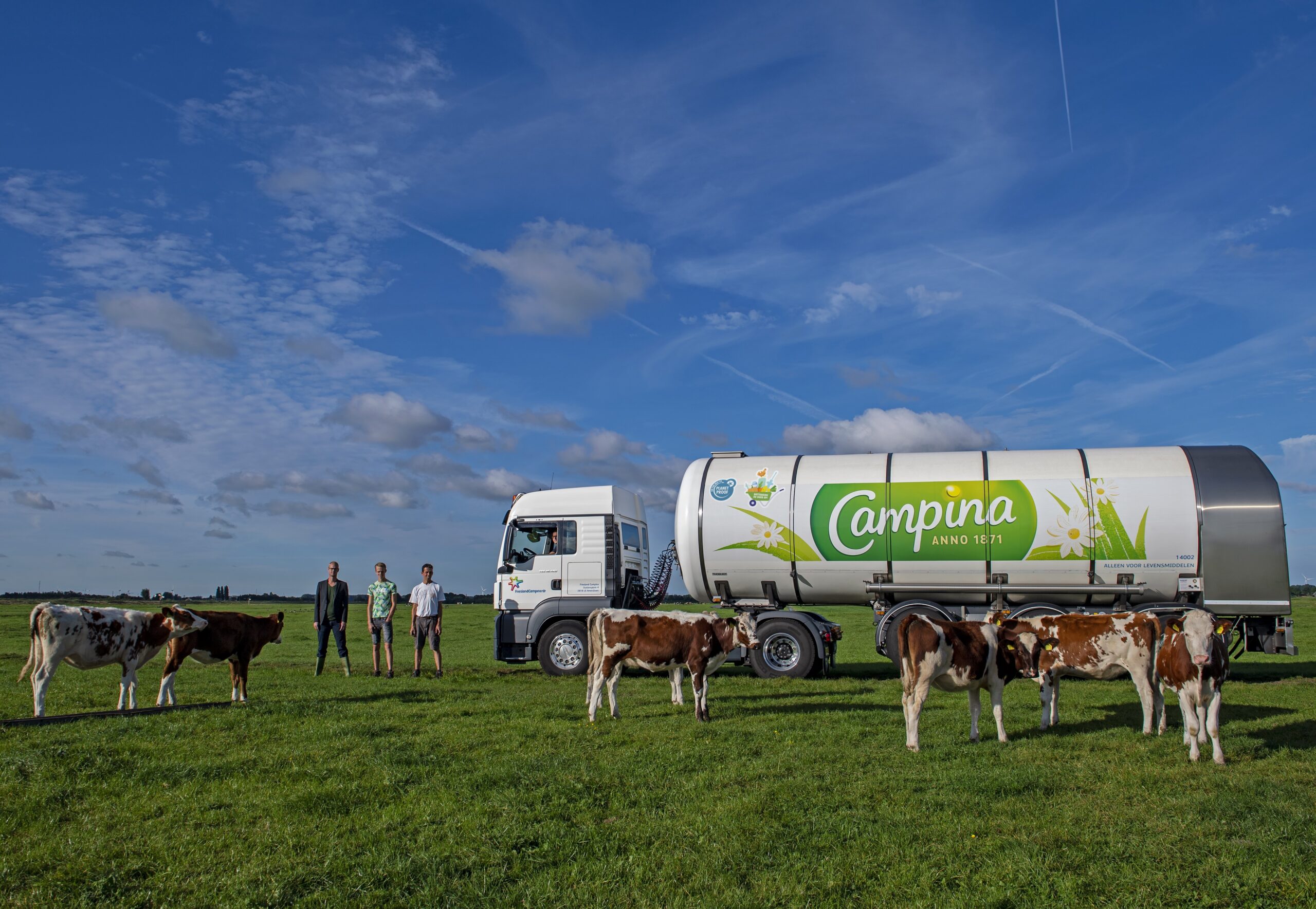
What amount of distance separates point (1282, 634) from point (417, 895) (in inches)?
622

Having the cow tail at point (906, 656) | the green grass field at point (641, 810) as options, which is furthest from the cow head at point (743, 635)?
the cow tail at point (906, 656)

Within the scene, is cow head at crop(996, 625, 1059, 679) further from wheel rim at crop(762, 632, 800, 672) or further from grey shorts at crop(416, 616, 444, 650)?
grey shorts at crop(416, 616, 444, 650)

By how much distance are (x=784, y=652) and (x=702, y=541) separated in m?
2.66

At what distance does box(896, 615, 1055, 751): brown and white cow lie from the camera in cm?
985

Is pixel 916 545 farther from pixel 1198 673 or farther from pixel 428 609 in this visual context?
pixel 428 609

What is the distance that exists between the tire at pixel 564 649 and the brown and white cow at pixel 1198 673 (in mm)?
10638

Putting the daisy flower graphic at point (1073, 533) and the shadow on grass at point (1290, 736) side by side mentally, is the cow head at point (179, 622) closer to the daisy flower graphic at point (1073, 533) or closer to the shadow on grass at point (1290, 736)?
the shadow on grass at point (1290, 736)

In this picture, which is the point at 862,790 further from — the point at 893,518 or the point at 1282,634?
the point at 1282,634

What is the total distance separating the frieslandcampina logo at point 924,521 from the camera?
16.2 m

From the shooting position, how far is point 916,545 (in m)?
16.6

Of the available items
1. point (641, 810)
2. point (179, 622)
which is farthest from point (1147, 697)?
point (179, 622)

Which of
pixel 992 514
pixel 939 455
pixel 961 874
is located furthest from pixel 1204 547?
pixel 961 874

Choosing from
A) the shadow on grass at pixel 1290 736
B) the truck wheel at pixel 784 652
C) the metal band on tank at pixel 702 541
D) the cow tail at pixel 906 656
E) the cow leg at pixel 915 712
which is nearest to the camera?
the cow leg at pixel 915 712

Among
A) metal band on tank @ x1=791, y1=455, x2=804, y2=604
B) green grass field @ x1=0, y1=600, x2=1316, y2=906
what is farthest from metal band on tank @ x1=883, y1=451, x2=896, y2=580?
green grass field @ x1=0, y1=600, x2=1316, y2=906
